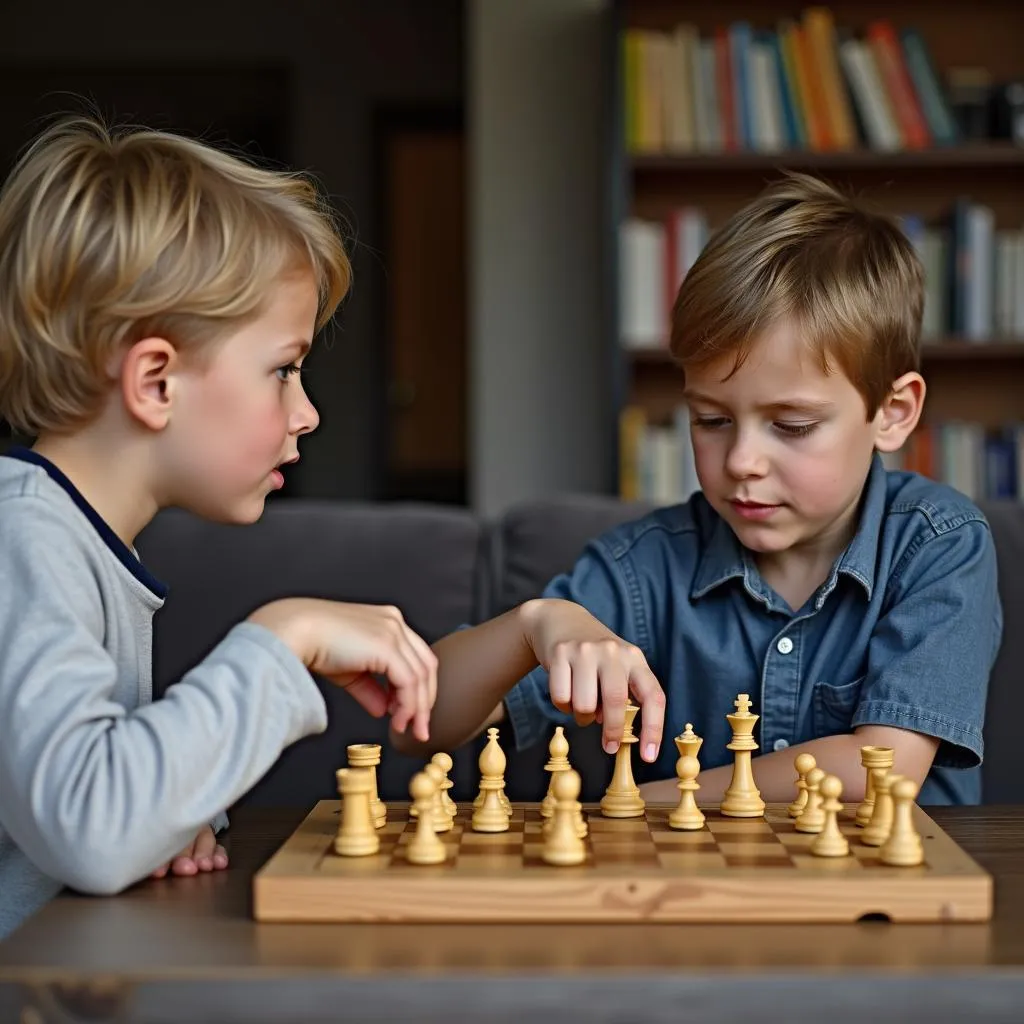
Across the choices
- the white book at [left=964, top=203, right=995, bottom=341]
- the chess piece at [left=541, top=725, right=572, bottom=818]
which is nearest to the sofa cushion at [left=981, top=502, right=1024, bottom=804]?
the chess piece at [left=541, top=725, right=572, bottom=818]

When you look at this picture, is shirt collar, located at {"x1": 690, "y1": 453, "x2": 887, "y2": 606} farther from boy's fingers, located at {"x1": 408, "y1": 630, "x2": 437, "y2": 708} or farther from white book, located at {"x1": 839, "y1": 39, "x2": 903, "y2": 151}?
white book, located at {"x1": 839, "y1": 39, "x2": 903, "y2": 151}

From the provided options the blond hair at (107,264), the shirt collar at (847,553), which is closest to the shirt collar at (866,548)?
the shirt collar at (847,553)

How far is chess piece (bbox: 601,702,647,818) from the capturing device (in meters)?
1.05

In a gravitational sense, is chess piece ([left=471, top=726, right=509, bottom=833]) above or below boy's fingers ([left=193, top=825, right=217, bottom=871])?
above

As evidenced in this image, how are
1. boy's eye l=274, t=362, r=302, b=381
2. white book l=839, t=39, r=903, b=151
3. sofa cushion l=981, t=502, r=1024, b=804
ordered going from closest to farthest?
1. boy's eye l=274, t=362, r=302, b=381
2. sofa cushion l=981, t=502, r=1024, b=804
3. white book l=839, t=39, r=903, b=151

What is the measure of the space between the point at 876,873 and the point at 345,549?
121 centimetres

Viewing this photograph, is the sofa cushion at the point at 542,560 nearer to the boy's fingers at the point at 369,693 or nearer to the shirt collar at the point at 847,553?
the shirt collar at the point at 847,553

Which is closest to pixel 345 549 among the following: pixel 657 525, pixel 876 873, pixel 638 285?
pixel 657 525

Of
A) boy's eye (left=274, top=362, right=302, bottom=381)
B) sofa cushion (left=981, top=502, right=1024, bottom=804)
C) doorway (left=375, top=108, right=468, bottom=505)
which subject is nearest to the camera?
boy's eye (left=274, top=362, right=302, bottom=381)

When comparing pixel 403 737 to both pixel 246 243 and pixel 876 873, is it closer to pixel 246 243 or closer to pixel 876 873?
pixel 246 243

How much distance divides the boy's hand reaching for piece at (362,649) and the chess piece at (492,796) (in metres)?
0.05

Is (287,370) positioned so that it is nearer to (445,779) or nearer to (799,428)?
(445,779)

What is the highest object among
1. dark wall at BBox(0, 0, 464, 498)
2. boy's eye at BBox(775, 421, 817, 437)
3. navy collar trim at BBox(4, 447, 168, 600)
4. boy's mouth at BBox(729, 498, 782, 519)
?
dark wall at BBox(0, 0, 464, 498)

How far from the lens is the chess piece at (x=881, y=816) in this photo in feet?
3.07
